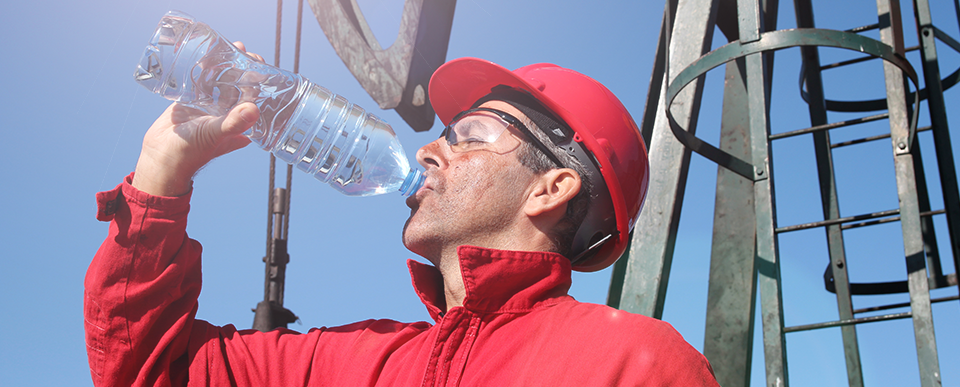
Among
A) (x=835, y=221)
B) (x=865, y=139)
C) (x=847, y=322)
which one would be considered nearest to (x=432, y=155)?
(x=847, y=322)

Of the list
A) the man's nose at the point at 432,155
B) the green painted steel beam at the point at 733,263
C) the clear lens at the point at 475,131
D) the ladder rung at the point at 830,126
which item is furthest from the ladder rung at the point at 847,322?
the man's nose at the point at 432,155

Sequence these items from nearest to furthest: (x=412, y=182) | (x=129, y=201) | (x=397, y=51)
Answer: (x=129, y=201) → (x=412, y=182) → (x=397, y=51)

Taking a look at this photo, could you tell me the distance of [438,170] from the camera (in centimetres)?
211

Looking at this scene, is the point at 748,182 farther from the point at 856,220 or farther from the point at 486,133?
the point at 486,133

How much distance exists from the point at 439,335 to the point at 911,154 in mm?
2447

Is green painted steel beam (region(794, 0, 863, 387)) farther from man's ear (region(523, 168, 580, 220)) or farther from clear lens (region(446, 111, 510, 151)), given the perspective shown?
clear lens (region(446, 111, 510, 151))

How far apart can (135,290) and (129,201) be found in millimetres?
241

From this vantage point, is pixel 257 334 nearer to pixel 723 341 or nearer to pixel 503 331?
pixel 503 331

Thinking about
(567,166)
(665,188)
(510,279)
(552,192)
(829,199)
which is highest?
(829,199)

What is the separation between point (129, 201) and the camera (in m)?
1.81

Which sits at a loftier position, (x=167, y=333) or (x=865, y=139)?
(x=865, y=139)

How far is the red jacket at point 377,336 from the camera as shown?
149 centimetres

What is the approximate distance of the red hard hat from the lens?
2221 mm

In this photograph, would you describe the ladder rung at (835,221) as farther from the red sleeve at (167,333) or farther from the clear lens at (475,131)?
the red sleeve at (167,333)
